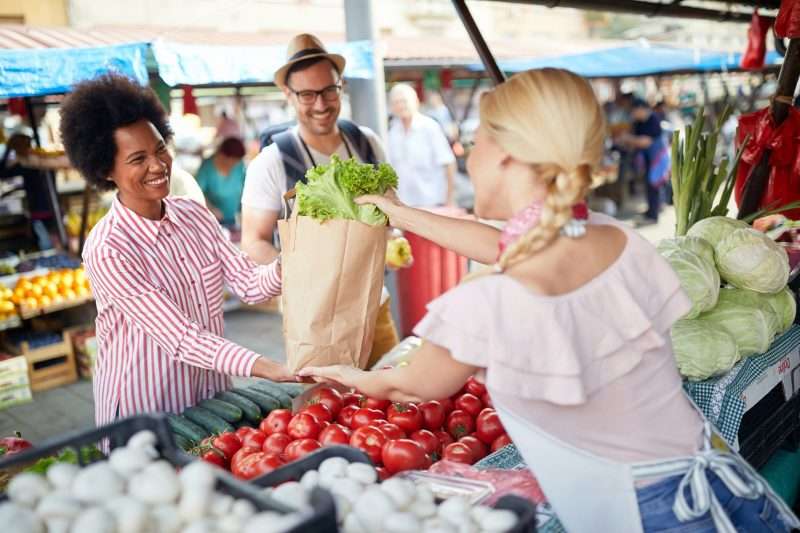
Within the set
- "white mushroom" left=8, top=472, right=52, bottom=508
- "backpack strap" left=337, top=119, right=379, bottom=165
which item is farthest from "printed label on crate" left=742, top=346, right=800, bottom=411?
"white mushroom" left=8, top=472, right=52, bottom=508

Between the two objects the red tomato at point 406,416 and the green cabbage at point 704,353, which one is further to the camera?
the green cabbage at point 704,353

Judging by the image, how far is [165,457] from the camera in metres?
1.63

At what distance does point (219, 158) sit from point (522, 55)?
7.11 meters

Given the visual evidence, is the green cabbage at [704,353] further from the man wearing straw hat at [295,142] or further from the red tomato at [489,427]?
the man wearing straw hat at [295,142]

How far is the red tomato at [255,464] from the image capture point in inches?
92.9

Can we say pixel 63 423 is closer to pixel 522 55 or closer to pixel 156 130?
pixel 156 130

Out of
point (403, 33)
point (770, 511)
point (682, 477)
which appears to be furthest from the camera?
point (403, 33)

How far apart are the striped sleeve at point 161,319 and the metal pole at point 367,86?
12.3 ft

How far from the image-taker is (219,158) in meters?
8.88

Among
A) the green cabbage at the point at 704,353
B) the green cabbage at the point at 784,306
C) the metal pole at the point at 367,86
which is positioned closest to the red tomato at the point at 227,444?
the green cabbage at the point at 704,353

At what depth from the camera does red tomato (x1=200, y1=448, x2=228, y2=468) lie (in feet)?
8.31

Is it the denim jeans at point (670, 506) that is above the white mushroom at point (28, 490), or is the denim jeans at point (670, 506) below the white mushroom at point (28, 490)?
below

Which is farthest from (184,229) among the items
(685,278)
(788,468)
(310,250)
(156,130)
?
(788,468)

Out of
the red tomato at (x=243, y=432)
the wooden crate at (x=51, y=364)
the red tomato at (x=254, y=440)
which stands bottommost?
the wooden crate at (x=51, y=364)
